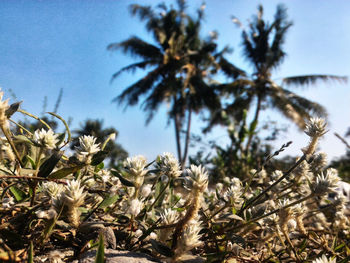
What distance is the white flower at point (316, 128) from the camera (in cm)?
77

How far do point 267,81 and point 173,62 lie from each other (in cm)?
617

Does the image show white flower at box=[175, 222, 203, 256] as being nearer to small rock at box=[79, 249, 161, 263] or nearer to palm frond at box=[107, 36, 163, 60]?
small rock at box=[79, 249, 161, 263]

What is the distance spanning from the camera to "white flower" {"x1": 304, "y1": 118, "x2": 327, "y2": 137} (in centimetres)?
77

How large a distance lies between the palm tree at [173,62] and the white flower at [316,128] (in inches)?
594

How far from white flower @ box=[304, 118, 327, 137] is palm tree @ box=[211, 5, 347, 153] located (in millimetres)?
12676

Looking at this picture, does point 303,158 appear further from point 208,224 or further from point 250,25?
point 250,25

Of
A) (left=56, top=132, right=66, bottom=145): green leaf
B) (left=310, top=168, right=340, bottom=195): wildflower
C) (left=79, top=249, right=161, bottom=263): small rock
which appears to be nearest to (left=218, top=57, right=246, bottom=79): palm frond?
(left=310, top=168, right=340, bottom=195): wildflower

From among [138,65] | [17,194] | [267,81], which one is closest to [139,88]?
[138,65]

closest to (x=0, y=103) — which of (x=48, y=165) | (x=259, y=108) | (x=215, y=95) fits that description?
(x=48, y=165)

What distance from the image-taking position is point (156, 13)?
17094 millimetres

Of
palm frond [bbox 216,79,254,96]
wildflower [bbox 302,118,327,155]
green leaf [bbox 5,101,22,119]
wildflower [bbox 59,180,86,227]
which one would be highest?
palm frond [bbox 216,79,254,96]

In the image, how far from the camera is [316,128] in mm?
774

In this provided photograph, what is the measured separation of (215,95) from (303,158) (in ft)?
57.4

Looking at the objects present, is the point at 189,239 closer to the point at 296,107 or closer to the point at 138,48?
the point at 296,107
